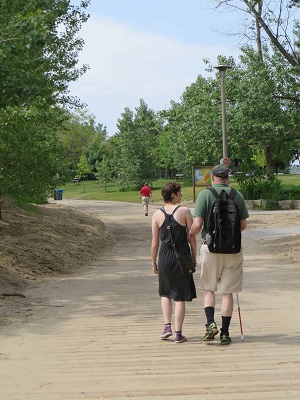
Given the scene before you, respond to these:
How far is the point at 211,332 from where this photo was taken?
23.8 ft

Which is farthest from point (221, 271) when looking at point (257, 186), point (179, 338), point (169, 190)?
point (257, 186)

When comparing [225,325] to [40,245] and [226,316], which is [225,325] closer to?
[226,316]

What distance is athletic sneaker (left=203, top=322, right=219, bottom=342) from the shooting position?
23.8 feet

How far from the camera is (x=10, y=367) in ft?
21.5

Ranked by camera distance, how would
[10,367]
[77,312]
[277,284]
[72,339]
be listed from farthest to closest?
[277,284] < [77,312] < [72,339] < [10,367]

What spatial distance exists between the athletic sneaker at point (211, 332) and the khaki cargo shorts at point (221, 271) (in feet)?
1.16

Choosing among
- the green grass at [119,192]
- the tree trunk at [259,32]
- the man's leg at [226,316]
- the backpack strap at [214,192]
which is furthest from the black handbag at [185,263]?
the green grass at [119,192]

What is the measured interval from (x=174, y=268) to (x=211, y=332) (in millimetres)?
741

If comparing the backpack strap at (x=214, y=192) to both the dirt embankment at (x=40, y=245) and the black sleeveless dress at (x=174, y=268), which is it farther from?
the dirt embankment at (x=40, y=245)

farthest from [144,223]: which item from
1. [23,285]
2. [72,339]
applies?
[72,339]

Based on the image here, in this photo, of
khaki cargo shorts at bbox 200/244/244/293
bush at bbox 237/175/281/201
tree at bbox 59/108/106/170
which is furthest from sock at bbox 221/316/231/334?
tree at bbox 59/108/106/170

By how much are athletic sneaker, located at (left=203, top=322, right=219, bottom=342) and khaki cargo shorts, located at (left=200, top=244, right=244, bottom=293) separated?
35cm

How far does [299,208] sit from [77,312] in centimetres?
2697

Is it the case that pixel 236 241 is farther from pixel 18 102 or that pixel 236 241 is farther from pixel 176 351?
pixel 18 102
